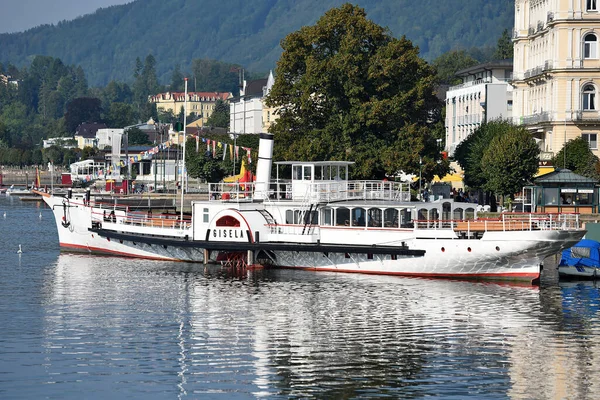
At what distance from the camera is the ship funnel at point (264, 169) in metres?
70.9

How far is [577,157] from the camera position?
100062 mm

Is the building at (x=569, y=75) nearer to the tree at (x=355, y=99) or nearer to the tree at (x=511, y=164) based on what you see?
the tree at (x=511, y=164)

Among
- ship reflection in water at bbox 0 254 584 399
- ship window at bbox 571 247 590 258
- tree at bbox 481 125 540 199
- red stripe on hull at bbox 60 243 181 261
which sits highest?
tree at bbox 481 125 540 199

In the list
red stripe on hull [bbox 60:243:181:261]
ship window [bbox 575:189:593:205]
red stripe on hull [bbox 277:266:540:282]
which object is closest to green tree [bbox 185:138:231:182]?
red stripe on hull [bbox 60:243:181:261]

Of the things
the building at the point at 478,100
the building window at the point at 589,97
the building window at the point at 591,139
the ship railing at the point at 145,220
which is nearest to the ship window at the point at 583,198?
the building window at the point at 591,139

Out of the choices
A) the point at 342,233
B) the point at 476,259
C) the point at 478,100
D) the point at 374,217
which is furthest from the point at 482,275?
the point at 478,100

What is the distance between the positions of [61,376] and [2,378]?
6.04 feet

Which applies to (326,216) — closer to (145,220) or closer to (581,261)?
(145,220)

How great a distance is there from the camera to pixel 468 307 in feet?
180

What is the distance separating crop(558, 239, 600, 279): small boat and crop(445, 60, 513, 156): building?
64497 mm

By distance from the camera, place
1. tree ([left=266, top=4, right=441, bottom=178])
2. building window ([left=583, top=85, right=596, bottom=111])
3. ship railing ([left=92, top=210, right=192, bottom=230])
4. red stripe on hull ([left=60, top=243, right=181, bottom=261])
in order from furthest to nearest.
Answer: building window ([left=583, top=85, right=596, bottom=111]) < tree ([left=266, top=4, right=441, bottom=178]) < red stripe on hull ([left=60, top=243, right=181, bottom=261]) < ship railing ([left=92, top=210, right=192, bottom=230])

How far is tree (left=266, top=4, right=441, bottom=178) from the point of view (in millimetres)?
90312

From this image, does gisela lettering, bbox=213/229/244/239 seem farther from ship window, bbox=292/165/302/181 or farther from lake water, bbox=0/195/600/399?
ship window, bbox=292/165/302/181

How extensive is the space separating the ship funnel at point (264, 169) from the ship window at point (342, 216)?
15.9ft
